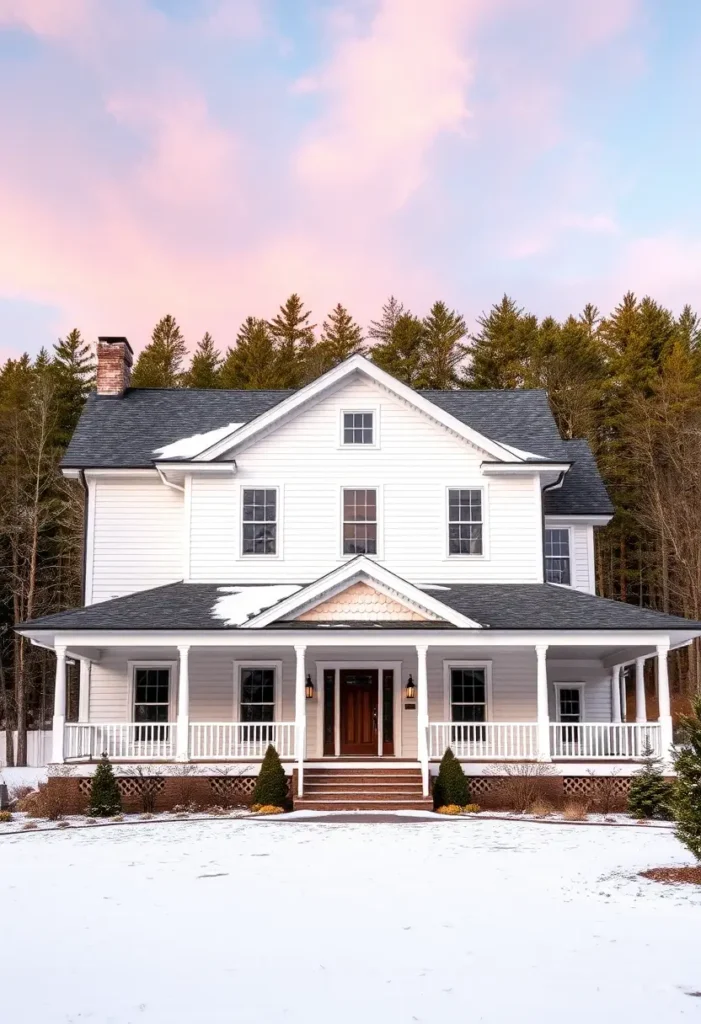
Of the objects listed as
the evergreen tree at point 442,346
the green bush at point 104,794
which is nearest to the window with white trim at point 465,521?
the green bush at point 104,794

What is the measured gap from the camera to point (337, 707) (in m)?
23.5

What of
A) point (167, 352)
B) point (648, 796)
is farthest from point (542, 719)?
point (167, 352)

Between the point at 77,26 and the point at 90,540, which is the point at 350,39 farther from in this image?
the point at 90,540

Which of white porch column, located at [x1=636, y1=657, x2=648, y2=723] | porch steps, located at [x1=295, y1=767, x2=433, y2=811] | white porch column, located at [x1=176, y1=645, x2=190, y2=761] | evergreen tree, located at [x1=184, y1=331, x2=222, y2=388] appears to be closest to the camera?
porch steps, located at [x1=295, y1=767, x2=433, y2=811]

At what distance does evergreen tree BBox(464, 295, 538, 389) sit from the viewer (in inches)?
2002

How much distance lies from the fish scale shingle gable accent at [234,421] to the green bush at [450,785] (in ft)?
25.9

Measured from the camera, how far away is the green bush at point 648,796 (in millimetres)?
19125

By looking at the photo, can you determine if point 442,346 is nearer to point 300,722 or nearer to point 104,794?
point 300,722

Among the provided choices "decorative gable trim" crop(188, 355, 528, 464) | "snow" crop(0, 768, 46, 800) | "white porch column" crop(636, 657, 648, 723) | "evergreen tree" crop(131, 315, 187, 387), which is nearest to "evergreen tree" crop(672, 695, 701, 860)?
"white porch column" crop(636, 657, 648, 723)

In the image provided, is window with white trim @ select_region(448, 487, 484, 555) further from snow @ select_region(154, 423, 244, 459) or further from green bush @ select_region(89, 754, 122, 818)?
green bush @ select_region(89, 754, 122, 818)

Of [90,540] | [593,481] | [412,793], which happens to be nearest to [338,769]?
[412,793]

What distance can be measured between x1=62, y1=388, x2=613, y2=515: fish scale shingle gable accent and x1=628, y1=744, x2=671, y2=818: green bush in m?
7.74

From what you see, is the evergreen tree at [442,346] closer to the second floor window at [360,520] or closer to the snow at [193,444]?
the snow at [193,444]

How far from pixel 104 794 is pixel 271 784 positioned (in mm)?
2871
